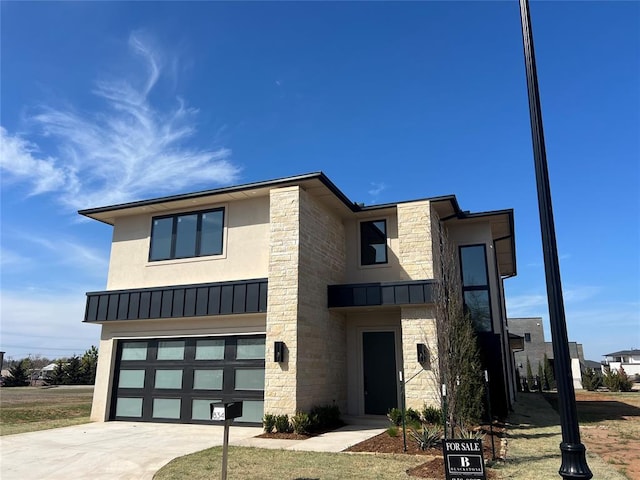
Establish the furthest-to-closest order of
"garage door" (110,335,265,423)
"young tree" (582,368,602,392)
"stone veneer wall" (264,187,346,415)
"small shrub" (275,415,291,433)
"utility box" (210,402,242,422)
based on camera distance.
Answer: "young tree" (582,368,602,392)
"garage door" (110,335,265,423)
"stone veneer wall" (264,187,346,415)
"small shrub" (275,415,291,433)
"utility box" (210,402,242,422)

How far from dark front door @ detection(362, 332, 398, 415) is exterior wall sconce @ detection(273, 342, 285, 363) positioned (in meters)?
4.19

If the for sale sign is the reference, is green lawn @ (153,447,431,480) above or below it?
below

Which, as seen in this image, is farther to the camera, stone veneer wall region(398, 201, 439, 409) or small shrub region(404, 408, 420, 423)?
stone veneer wall region(398, 201, 439, 409)

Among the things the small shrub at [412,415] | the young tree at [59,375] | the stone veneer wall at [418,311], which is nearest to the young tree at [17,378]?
the young tree at [59,375]

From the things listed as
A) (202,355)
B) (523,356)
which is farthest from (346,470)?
(523,356)

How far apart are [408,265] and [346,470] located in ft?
25.7

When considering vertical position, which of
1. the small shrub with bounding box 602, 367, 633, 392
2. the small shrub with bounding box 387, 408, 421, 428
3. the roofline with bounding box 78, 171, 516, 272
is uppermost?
the roofline with bounding box 78, 171, 516, 272

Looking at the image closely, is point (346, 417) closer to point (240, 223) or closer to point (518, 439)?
point (518, 439)

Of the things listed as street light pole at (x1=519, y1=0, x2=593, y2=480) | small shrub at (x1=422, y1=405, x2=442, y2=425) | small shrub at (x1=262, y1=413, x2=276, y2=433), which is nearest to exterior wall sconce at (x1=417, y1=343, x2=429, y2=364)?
small shrub at (x1=422, y1=405, x2=442, y2=425)

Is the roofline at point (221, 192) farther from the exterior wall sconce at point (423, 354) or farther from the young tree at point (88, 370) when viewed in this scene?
the young tree at point (88, 370)

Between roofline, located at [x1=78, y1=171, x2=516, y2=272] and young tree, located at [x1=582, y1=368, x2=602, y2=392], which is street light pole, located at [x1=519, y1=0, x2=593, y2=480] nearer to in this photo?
roofline, located at [x1=78, y1=171, x2=516, y2=272]

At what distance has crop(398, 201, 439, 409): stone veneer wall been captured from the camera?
43.7 feet

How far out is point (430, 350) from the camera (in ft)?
44.1

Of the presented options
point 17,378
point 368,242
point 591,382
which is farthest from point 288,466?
point 17,378
